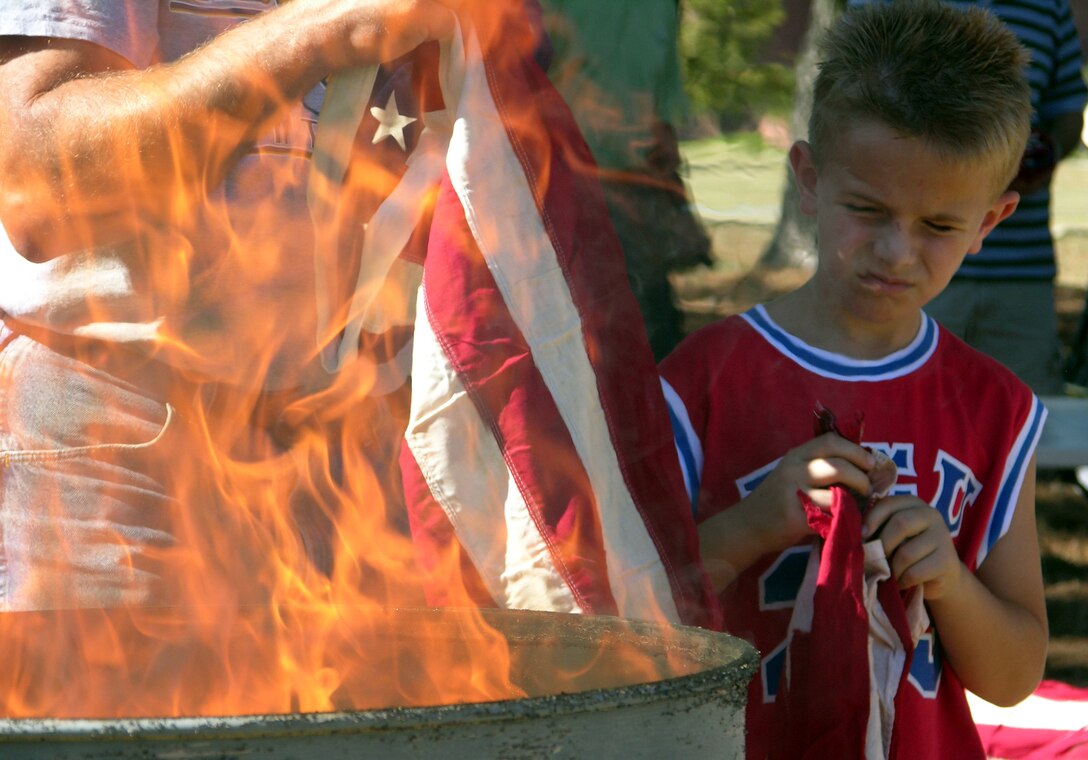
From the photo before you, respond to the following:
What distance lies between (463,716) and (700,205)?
21.5 ft

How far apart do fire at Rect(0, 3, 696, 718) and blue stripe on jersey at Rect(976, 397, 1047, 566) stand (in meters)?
0.74

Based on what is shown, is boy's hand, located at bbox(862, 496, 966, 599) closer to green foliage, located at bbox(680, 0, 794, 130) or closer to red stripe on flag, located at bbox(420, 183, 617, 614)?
red stripe on flag, located at bbox(420, 183, 617, 614)

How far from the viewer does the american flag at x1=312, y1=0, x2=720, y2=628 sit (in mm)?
1662

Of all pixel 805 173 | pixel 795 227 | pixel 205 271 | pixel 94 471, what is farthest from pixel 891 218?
pixel 795 227

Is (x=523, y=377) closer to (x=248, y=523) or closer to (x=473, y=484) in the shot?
(x=473, y=484)

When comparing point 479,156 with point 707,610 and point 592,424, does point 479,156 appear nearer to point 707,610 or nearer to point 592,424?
point 592,424

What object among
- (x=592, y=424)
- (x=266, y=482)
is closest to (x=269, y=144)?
(x=266, y=482)

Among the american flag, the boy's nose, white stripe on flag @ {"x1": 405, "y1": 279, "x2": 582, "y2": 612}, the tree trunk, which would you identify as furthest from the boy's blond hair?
the tree trunk

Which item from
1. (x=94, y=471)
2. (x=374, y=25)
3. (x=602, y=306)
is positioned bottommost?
(x=94, y=471)

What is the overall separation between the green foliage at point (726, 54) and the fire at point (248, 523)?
4.56 metres

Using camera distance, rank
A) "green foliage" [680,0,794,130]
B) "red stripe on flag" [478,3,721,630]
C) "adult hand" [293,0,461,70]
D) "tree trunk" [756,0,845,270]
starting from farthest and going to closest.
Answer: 1. "tree trunk" [756,0,845,270]
2. "green foliage" [680,0,794,130]
3. "red stripe on flag" [478,3,721,630]
4. "adult hand" [293,0,461,70]

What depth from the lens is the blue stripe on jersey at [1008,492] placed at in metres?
2.00

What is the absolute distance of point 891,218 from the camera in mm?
1951

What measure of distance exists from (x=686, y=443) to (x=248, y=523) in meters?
0.65
